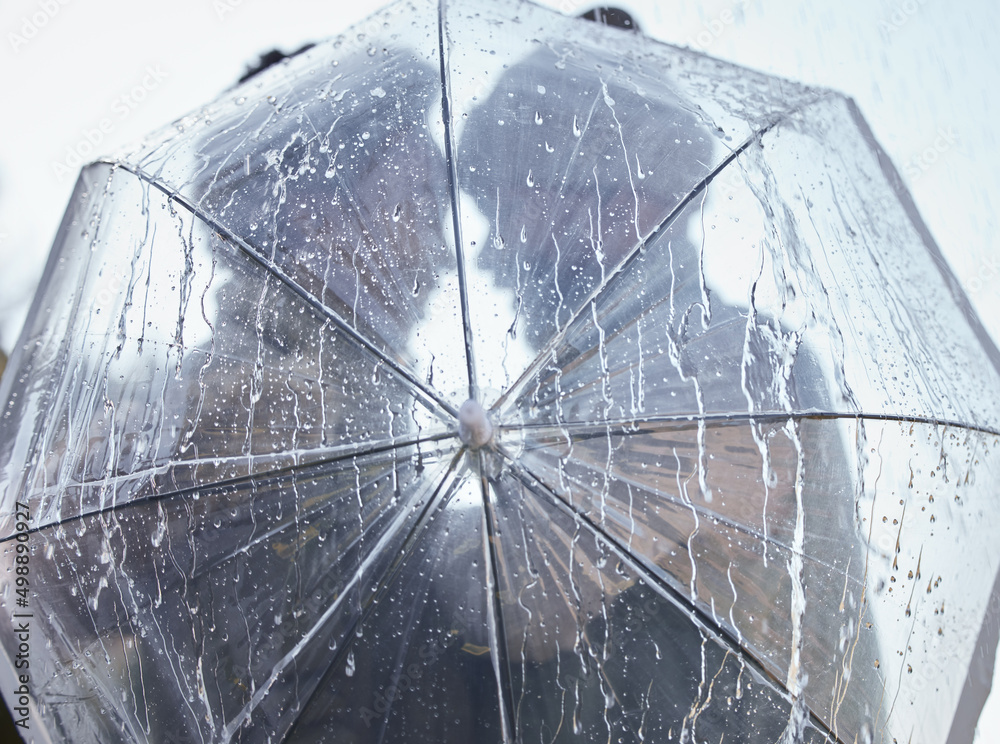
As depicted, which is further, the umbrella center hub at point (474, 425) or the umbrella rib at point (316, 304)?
the umbrella rib at point (316, 304)

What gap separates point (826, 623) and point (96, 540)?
1855mm

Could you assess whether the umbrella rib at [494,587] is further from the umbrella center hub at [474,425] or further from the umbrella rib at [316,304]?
the umbrella rib at [316,304]

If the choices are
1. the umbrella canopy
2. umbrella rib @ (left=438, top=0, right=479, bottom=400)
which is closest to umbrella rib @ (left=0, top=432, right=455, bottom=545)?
the umbrella canopy

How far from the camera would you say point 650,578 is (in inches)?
58.2

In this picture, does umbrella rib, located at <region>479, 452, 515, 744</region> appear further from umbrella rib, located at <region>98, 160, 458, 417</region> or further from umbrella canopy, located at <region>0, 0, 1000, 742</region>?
umbrella rib, located at <region>98, 160, 458, 417</region>

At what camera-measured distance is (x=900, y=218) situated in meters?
2.41

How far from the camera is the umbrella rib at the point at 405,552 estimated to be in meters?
1.49

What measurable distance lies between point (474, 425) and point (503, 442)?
9 cm

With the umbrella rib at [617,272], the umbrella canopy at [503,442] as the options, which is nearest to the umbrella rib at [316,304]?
the umbrella canopy at [503,442]

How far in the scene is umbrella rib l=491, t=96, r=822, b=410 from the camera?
58.0 inches

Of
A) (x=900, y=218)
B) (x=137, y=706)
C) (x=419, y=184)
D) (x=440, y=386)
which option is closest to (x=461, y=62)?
(x=419, y=184)

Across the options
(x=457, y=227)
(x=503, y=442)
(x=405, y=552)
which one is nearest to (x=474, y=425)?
(x=503, y=442)

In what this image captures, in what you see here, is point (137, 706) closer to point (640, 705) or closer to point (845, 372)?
point (640, 705)

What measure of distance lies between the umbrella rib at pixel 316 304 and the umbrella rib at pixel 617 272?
0.14m
